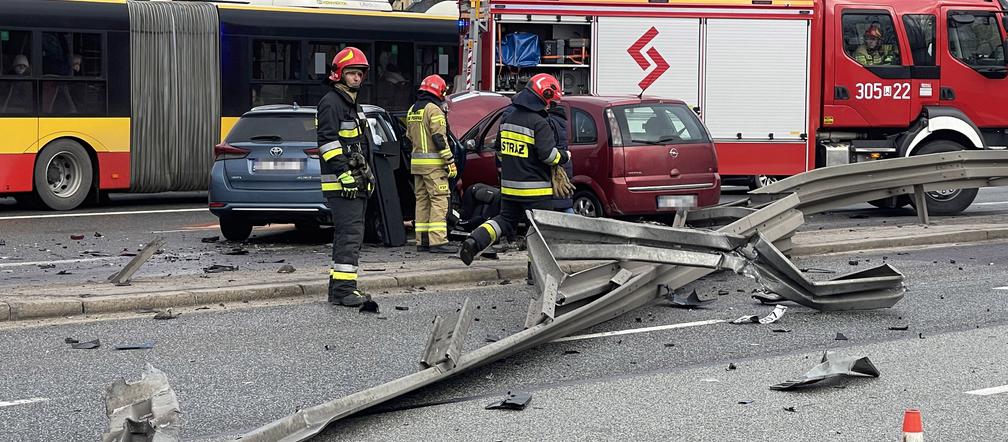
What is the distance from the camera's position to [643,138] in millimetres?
13719

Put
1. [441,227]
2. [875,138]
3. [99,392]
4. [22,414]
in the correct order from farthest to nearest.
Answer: [875,138] → [441,227] → [99,392] → [22,414]

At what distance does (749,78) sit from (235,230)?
25.7 ft

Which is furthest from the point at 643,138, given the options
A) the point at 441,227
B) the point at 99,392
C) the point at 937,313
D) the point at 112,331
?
the point at 99,392

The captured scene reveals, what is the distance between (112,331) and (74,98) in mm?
10243

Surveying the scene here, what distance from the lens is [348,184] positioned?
974 cm

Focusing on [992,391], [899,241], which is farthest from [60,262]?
[992,391]

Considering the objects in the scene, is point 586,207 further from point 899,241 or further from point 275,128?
point 275,128

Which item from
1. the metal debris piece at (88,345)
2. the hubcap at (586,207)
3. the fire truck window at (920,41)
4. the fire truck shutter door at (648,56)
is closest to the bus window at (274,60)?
the fire truck shutter door at (648,56)

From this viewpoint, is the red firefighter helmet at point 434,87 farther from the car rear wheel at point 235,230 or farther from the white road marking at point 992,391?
the white road marking at point 992,391

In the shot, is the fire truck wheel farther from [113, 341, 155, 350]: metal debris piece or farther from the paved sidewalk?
[113, 341, 155, 350]: metal debris piece

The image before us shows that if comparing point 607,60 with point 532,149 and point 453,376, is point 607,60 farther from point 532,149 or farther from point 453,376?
point 453,376

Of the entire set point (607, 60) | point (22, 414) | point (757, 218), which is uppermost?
point (607, 60)

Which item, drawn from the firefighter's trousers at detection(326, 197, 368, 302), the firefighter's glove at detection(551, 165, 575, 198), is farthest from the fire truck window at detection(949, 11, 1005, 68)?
the firefighter's trousers at detection(326, 197, 368, 302)

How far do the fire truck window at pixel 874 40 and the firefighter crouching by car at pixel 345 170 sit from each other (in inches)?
383
